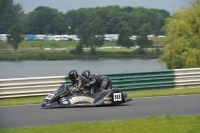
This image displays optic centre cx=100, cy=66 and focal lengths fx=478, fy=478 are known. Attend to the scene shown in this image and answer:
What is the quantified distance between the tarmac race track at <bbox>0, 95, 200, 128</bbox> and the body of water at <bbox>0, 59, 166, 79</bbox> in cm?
359

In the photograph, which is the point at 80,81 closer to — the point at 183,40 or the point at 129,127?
the point at 129,127

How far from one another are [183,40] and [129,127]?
1578cm

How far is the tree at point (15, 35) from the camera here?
642 inches

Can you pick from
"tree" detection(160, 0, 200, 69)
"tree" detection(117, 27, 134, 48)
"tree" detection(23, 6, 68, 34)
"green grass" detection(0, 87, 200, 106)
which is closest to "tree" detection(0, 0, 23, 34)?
"tree" detection(23, 6, 68, 34)

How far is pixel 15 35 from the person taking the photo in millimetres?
16766

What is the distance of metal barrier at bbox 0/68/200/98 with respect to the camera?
15.4 meters

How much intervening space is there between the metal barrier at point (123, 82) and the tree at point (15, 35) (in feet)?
4.69

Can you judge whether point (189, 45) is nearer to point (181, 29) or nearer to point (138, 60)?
point (181, 29)

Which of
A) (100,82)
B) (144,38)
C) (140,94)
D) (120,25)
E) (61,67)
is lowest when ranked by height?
(140,94)

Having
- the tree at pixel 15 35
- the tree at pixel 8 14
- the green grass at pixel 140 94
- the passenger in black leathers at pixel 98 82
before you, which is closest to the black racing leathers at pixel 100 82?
the passenger in black leathers at pixel 98 82

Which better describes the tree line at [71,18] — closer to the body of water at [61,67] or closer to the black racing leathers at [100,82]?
the body of water at [61,67]

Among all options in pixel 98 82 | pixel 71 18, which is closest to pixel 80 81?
pixel 98 82

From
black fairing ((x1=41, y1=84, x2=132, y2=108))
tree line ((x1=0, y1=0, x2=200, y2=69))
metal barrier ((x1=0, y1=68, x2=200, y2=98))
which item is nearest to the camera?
black fairing ((x1=41, y1=84, x2=132, y2=108))

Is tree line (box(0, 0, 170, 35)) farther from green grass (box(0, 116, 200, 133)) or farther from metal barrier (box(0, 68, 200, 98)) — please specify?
green grass (box(0, 116, 200, 133))
